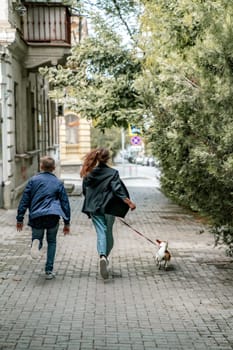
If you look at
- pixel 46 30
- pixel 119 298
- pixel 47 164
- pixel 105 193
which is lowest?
pixel 119 298

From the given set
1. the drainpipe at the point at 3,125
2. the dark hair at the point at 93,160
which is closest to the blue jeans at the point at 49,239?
the dark hair at the point at 93,160

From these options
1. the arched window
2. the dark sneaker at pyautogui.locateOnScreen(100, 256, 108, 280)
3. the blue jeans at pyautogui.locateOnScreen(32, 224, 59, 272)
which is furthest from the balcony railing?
the arched window

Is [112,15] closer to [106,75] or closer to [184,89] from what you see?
[106,75]

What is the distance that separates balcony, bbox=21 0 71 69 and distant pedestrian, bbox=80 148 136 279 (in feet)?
35.7

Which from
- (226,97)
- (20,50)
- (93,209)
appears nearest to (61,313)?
(93,209)

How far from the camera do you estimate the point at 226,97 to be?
7809 millimetres

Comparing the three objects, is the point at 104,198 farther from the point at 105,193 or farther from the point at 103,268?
the point at 103,268

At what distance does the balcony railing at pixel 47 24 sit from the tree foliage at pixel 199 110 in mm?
10731

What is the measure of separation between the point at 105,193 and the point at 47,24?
11.6m

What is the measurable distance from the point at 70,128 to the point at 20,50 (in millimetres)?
27412

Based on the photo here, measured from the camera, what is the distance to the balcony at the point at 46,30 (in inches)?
768

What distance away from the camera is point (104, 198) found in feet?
29.8

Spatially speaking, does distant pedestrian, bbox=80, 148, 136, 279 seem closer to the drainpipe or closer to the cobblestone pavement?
the cobblestone pavement

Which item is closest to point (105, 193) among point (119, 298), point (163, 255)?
point (163, 255)
